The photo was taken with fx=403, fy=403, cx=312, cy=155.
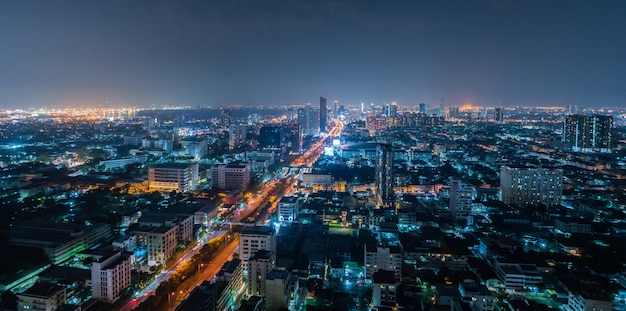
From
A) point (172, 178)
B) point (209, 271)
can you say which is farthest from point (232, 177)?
point (209, 271)

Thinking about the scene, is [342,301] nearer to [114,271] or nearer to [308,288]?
[308,288]

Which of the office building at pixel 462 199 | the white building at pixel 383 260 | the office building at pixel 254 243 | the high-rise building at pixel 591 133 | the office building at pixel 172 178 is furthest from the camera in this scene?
the high-rise building at pixel 591 133

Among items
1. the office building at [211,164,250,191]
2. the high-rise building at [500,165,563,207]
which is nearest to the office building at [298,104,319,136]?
the office building at [211,164,250,191]

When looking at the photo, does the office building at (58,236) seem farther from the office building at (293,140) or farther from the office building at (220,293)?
the office building at (293,140)

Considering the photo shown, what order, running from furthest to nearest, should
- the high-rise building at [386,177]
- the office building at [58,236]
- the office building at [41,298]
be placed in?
the high-rise building at [386,177] → the office building at [58,236] → the office building at [41,298]

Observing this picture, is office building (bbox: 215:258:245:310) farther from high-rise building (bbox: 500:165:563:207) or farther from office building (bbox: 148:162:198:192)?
high-rise building (bbox: 500:165:563:207)

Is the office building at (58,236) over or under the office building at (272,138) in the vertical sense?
under

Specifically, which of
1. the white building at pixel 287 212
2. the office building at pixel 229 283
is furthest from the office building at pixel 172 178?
the office building at pixel 229 283
